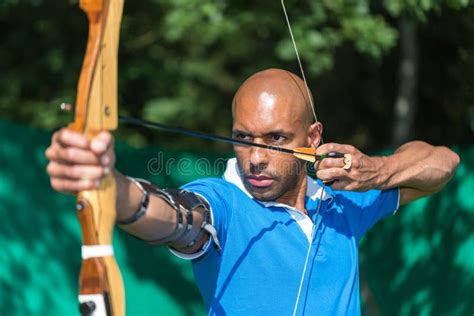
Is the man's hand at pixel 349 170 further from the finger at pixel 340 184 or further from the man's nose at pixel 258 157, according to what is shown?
the man's nose at pixel 258 157

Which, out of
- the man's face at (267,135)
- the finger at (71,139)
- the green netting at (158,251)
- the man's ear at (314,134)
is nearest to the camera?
the finger at (71,139)

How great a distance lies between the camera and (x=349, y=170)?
2271 millimetres

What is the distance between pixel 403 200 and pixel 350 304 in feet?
1.76

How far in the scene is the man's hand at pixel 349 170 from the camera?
7.29ft

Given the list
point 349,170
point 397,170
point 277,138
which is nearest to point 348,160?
point 349,170

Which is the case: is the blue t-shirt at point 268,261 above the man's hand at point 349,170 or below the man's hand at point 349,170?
below

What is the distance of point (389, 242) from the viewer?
3502 millimetres

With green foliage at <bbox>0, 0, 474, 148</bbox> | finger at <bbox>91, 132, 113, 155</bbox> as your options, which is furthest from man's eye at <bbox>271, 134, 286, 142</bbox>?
green foliage at <bbox>0, 0, 474, 148</bbox>

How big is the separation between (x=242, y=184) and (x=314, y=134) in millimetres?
324

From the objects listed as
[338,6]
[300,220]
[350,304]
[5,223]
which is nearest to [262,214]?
[300,220]

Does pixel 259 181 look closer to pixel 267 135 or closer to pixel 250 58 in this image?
pixel 267 135

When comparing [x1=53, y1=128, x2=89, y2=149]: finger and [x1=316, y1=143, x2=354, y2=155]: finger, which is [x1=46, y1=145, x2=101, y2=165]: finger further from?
[x1=316, y1=143, x2=354, y2=155]: finger

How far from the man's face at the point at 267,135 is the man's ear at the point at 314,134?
74mm

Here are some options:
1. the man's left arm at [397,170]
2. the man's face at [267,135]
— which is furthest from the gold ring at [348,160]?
the man's face at [267,135]
